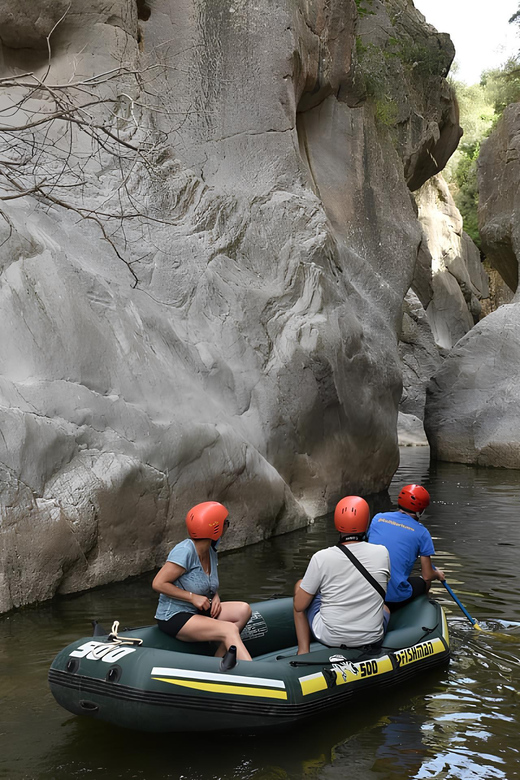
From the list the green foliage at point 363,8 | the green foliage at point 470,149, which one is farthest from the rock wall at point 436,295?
the green foliage at point 363,8

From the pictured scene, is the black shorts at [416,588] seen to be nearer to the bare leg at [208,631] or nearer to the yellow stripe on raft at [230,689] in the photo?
the bare leg at [208,631]

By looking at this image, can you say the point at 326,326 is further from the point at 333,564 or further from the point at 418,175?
the point at 418,175

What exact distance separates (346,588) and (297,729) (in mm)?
833

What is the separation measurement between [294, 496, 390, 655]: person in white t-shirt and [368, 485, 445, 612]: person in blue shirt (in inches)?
38.7

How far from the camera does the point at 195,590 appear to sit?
4.89 metres

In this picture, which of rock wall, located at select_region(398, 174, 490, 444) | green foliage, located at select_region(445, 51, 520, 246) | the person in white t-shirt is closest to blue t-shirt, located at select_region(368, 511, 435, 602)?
the person in white t-shirt

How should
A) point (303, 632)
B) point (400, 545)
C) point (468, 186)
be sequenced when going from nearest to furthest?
point (303, 632)
point (400, 545)
point (468, 186)

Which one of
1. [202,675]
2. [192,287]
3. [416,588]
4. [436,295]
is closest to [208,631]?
[202,675]

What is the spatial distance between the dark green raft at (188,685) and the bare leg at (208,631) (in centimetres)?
14

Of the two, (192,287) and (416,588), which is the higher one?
(192,287)

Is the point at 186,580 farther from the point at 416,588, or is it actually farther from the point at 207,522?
the point at 416,588

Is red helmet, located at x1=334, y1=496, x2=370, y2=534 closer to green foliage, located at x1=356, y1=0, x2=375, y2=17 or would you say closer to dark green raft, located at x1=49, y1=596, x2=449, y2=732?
dark green raft, located at x1=49, y1=596, x2=449, y2=732

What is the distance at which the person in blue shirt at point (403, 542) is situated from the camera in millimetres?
5969

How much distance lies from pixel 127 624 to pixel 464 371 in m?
15.9
